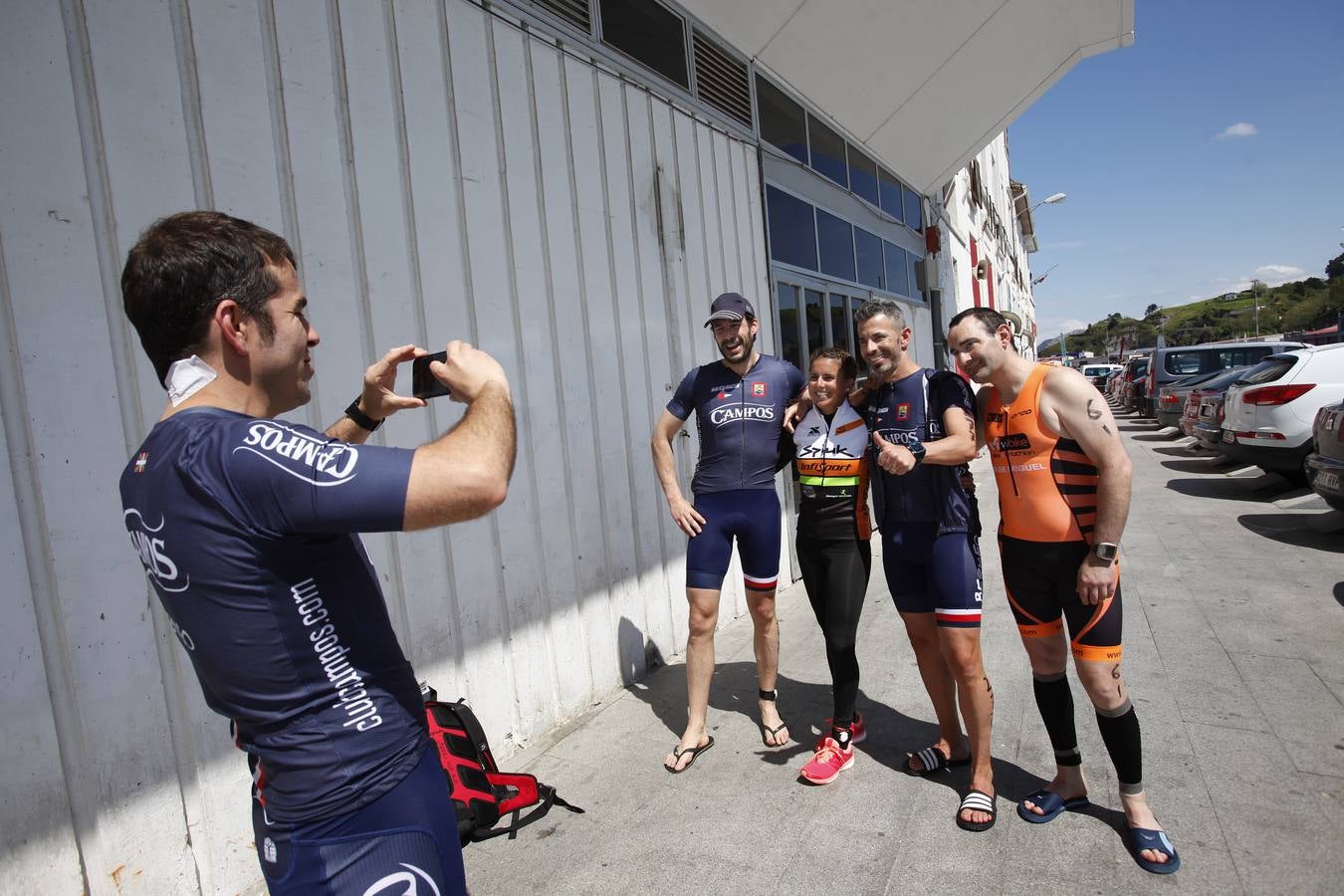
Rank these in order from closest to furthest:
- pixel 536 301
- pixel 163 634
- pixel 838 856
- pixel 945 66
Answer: pixel 163 634
pixel 838 856
pixel 536 301
pixel 945 66

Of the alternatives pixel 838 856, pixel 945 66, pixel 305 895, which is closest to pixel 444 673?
pixel 838 856

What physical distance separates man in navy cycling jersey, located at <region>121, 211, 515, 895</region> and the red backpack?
50.9 inches

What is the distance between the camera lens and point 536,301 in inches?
152

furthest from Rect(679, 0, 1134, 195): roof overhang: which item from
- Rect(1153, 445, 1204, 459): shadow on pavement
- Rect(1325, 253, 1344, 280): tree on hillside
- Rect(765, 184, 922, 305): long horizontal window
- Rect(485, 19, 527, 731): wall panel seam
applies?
Rect(1325, 253, 1344, 280): tree on hillside

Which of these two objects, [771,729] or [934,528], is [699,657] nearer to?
[771,729]

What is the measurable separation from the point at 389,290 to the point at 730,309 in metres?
1.53

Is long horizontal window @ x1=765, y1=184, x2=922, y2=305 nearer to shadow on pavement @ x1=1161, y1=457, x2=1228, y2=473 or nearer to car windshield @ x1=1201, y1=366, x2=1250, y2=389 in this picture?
shadow on pavement @ x1=1161, y1=457, x2=1228, y2=473

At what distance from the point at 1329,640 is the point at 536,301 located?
16.1 feet

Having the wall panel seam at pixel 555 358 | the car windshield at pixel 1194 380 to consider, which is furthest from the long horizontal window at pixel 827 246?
the car windshield at pixel 1194 380

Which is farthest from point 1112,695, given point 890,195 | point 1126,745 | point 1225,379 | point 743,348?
point 1225,379

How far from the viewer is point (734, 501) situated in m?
3.53

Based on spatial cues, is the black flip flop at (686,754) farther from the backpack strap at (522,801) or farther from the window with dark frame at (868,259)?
the window with dark frame at (868,259)

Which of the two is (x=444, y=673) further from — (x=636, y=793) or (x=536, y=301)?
(x=536, y=301)

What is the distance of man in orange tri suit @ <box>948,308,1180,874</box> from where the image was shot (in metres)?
2.45
